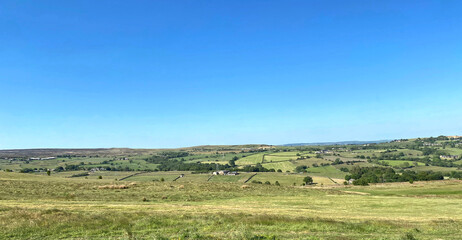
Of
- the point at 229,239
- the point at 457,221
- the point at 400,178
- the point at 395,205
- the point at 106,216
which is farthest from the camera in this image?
the point at 400,178

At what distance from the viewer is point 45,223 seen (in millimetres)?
18766

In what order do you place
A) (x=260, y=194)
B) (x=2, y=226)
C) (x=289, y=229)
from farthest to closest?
(x=260, y=194)
(x=289, y=229)
(x=2, y=226)

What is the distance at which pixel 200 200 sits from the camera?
149 feet

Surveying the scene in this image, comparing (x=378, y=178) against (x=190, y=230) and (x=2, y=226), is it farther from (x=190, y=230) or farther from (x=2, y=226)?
(x=2, y=226)

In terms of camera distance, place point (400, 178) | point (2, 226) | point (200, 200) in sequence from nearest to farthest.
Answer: point (2, 226) → point (200, 200) → point (400, 178)

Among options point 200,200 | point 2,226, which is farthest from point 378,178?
point 2,226

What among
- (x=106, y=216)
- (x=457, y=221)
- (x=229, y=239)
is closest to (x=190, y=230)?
(x=229, y=239)

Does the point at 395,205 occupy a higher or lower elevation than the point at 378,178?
higher

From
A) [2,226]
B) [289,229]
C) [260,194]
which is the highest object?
[2,226]

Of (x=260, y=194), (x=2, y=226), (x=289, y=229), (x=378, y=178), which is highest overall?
(x=2, y=226)

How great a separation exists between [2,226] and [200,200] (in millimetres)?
30069

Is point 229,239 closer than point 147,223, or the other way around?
point 229,239

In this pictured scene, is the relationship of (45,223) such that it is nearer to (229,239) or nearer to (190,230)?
(190,230)

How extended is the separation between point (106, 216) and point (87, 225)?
3.43 meters
